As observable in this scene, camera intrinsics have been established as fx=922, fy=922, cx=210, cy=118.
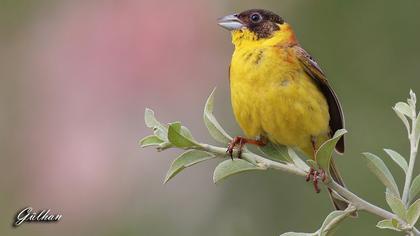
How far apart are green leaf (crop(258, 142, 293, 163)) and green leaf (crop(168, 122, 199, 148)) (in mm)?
477

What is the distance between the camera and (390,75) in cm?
744

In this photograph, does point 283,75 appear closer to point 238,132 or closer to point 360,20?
point 238,132

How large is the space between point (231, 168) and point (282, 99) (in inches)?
47.1

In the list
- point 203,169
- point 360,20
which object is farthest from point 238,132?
point 360,20

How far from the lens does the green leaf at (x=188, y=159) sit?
9.23 feet

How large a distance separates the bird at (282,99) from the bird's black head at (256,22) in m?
0.13

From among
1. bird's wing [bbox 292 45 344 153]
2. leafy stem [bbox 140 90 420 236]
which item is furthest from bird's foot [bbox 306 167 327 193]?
bird's wing [bbox 292 45 344 153]

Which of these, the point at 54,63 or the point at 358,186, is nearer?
the point at 358,186

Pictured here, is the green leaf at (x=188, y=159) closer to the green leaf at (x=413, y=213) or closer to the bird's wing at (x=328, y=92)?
the green leaf at (x=413, y=213)

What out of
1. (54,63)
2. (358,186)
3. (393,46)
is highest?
(54,63)

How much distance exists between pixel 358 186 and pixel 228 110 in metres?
1.21

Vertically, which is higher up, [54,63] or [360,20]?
[54,63]

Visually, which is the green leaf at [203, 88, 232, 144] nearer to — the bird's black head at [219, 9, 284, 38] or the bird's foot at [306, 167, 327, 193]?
the bird's foot at [306, 167, 327, 193]

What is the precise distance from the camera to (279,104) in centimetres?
400
